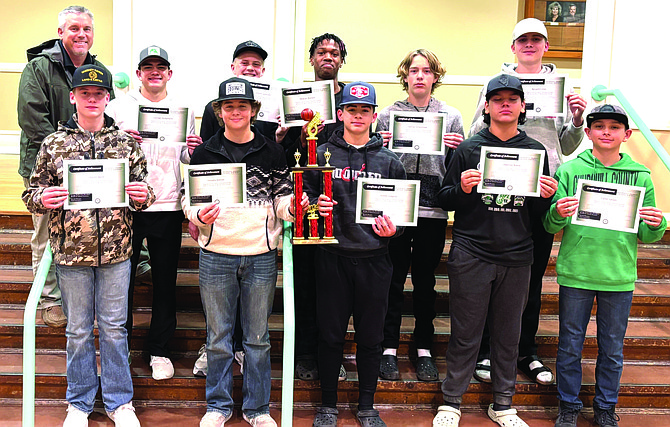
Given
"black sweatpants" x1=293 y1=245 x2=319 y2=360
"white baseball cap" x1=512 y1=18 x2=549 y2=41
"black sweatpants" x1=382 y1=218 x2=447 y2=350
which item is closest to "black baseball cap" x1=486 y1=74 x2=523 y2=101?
"white baseball cap" x1=512 y1=18 x2=549 y2=41

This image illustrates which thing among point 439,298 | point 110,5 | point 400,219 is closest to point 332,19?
point 110,5

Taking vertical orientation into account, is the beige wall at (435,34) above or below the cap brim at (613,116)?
above

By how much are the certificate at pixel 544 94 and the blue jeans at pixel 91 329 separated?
8.41ft

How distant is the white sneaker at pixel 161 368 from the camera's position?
382cm

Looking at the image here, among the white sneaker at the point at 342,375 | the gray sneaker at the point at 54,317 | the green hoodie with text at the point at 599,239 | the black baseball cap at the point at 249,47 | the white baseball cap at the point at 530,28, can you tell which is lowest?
the white sneaker at the point at 342,375

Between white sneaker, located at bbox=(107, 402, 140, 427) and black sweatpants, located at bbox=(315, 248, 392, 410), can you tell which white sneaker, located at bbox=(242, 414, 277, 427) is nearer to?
black sweatpants, located at bbox=(315, 248, 392, 410)

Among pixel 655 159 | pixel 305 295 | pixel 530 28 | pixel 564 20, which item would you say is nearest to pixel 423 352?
pixel 305 295

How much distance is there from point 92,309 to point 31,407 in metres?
0.58

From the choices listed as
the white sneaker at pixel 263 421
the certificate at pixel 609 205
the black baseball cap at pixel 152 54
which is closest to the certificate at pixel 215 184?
the black baseball cap at pixel 152 54

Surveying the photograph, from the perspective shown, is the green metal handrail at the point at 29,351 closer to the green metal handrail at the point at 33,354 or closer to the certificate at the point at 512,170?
the green metal handrail at the point at 33,354

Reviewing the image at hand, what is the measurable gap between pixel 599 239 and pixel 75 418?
3.14m

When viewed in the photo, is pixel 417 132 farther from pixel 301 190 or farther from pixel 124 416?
pixel 124 416

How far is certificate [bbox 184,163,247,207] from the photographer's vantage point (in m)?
3.21

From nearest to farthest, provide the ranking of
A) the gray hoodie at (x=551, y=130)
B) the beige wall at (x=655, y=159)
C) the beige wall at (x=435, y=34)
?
the gray hoodie at (x=551, y=130), the beige wall at (x=655, y=159), the beige wall at (x=435, y=34)
